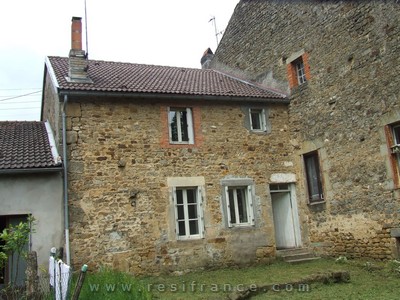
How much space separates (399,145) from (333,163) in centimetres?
215

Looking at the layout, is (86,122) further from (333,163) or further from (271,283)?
(333,163)

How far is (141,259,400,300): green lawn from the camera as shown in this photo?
7969 mm

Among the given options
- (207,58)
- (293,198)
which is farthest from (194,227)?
(207,58)

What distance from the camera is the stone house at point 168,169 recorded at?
10.7m

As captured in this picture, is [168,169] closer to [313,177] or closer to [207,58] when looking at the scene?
[313,177]

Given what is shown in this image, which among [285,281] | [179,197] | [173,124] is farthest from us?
[173,124]

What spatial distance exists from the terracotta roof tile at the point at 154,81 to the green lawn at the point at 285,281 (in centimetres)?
497

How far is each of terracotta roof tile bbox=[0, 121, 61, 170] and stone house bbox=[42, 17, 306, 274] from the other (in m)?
0.56

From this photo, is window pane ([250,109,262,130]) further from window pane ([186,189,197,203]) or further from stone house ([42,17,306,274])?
window pane ([186,189,197,203])

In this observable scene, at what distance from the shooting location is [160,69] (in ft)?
51.4

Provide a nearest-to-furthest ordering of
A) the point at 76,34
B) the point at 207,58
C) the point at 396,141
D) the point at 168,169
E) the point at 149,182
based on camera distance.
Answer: the point at 396,141 → the point at 149,182 → the point at 168,169 → the point at 76,34 → the point at 207,58

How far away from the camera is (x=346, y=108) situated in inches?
450

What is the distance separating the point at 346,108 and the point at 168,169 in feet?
16.6

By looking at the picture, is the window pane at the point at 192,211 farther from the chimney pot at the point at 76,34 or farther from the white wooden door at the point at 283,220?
the chimney pot at the point at 76,34
